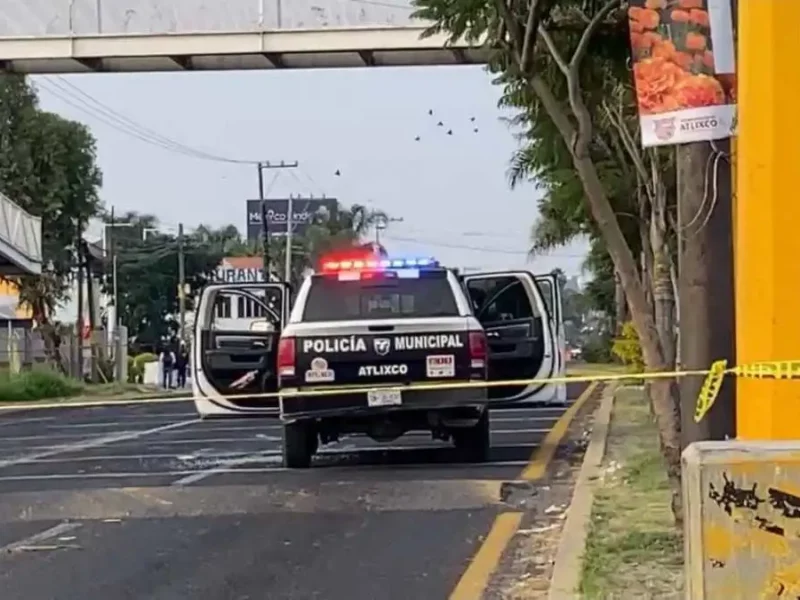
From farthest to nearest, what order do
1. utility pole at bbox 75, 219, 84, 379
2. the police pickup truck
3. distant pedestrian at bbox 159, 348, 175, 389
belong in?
distant pedestrian at bbox 159, 348, 175, 389 < utility pole at bbox 75, 219, 84, 379 < the police pickup truck

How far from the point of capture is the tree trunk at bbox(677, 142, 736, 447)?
→ 21.5 feet

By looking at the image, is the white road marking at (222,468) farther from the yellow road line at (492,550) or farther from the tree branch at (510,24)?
the tree branch at (510,24)

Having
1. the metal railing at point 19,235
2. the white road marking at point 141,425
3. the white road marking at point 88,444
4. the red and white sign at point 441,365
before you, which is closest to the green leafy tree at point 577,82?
the red and white sign at point 441,365

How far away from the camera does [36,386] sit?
125 feet

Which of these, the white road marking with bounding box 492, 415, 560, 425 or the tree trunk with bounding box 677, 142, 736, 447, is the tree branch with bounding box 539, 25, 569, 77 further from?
the white road marking with bounding box 492, 415, 560, 425

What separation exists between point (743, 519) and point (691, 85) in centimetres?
245

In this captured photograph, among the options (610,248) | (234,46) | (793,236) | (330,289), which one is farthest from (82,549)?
(234,46)

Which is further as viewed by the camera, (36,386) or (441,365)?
(36,386)

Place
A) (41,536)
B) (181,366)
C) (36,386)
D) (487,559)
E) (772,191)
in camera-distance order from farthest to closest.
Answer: (181,366) → (36,386) → (41,536) → (487,559) → (772,191)

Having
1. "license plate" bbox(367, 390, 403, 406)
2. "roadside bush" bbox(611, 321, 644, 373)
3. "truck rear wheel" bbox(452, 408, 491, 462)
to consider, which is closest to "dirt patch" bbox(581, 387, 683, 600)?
"truck rear wheel" bbox(452, 408, 491, 462)

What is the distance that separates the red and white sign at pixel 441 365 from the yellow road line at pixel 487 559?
105 inches

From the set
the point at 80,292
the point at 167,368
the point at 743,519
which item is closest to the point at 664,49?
the point at 743,519

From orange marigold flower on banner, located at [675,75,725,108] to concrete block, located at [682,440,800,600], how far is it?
2.27m

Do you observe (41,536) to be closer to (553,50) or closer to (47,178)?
(553,50)
